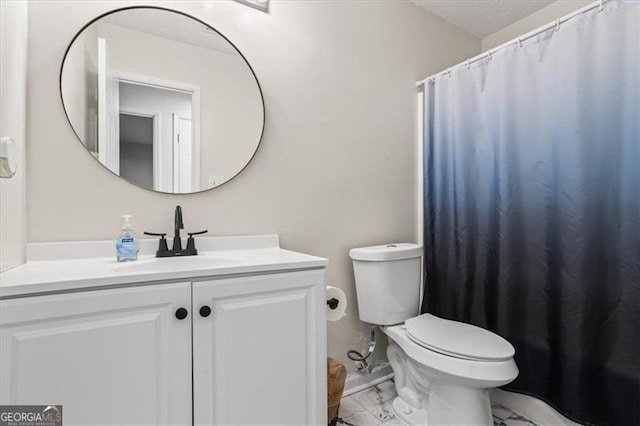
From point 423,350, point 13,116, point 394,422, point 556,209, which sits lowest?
point 394,422

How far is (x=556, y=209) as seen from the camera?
4.70 ft

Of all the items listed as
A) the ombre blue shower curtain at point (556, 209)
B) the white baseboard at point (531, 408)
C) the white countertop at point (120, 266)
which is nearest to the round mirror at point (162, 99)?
the white countertop at point (120, 266)

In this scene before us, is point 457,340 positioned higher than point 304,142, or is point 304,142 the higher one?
point 304,142

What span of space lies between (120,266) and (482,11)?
2.52 metres

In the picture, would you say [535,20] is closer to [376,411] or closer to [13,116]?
[376,411]

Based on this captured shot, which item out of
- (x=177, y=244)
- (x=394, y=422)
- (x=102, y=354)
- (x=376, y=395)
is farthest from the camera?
(x=376, y=395)

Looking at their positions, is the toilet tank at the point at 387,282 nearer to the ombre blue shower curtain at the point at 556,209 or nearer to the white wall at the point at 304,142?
the white wall at the point at 304,142

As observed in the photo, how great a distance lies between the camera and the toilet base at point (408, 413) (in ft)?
4.85

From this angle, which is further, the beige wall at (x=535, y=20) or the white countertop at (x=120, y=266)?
the beige wall at (x=535, y=20)

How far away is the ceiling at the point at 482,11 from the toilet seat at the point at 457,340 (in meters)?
1.95

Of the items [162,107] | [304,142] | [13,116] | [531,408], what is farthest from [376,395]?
[13,116]

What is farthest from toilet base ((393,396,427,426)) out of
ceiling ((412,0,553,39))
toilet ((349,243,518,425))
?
ceiling ((412,0,553,39))

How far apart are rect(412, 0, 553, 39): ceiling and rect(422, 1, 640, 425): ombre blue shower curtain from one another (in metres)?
0.57

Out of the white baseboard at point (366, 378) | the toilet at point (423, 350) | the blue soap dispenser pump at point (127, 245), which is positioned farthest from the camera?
the white baseboard at point (366, 378)
